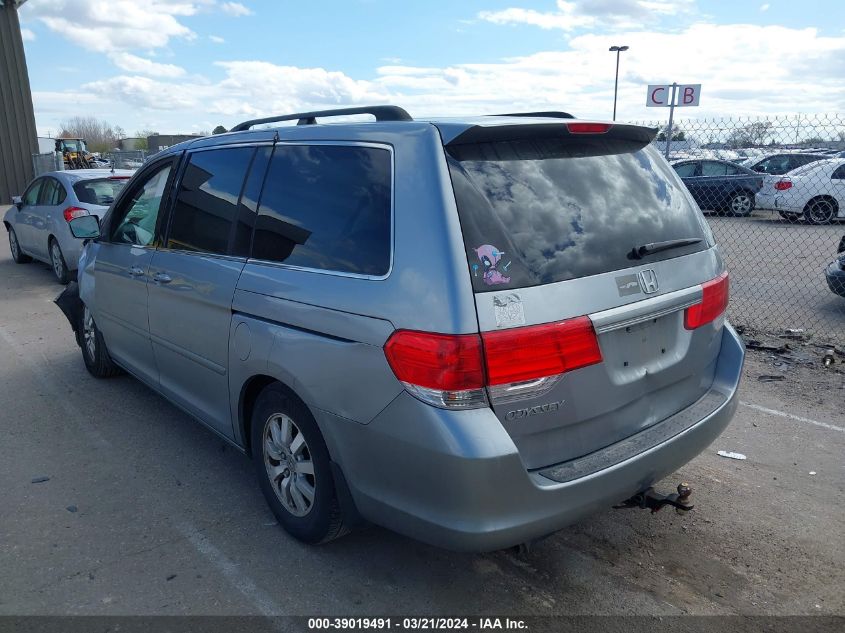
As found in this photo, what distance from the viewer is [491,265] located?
2.52m

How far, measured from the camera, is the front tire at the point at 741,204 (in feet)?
59.0

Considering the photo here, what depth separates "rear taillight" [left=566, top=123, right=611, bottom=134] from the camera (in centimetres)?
294

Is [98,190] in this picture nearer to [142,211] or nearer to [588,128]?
[142,211]

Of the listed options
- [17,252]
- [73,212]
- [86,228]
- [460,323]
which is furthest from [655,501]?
[17,252]

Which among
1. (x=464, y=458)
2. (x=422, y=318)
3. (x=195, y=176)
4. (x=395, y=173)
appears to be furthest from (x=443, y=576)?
(x=195, y=176)

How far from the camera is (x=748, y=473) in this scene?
13.4ft

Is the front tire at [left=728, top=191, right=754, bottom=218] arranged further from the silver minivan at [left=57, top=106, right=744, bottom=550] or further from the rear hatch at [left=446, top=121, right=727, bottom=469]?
the rear hatch at [left=446, top=121, right=727, bottom=469]

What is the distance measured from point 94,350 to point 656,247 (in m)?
4.53

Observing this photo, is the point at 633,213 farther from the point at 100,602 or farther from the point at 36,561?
the point at 36,561

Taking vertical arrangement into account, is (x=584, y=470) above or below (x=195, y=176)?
below

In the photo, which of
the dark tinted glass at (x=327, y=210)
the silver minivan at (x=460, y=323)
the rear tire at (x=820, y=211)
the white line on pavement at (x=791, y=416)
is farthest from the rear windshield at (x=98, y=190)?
the rear tire at (x=820, y=211)

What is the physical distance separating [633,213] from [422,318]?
→ 1133 mm

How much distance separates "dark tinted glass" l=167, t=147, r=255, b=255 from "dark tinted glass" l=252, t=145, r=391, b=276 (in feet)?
1.01

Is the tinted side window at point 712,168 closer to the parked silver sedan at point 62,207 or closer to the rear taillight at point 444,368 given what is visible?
the parked silver sedan at point 62,207
